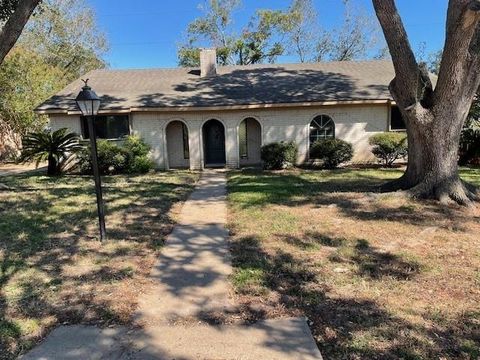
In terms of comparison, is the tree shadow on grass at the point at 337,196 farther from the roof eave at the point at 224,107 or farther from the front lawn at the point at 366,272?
the roof eave at the point at 224,107

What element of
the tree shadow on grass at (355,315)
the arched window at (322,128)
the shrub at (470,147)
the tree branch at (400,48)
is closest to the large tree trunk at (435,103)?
the tree branch at (400,48)

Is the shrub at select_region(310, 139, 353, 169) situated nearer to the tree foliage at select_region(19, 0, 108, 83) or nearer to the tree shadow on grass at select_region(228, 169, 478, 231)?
the tree shadow on grass at select_region(228, 169, 478, 231)

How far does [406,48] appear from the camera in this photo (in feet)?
25.4

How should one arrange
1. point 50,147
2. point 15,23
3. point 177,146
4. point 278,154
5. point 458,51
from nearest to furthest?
point 458,51 → point 15,23 → point 50,147 → point 278,154 → point 177,146

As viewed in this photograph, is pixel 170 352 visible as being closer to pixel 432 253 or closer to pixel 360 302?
pixel 360 302

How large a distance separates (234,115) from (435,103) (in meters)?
9.08

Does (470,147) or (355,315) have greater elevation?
(470,147)

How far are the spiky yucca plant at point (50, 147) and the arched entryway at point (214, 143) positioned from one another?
5155mm

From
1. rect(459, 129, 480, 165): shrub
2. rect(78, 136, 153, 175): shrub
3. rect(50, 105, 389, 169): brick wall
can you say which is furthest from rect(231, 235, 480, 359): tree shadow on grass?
rect(459, 129, 480, 165): shrub

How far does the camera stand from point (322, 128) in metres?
16.0

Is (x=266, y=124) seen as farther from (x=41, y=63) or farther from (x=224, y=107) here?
(x=41, y=63)

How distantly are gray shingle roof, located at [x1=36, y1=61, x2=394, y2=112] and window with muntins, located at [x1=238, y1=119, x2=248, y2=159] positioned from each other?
4.24 ft

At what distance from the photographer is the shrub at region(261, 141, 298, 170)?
14742 mm

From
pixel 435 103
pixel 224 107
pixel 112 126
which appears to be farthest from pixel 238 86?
pixel 435 103
